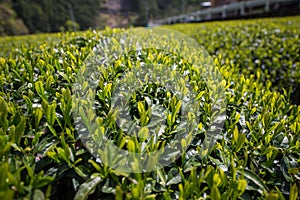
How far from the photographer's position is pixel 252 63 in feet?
13.1

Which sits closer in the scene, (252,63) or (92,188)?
(92,188)

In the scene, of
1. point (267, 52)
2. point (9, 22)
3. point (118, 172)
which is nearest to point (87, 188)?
point (118, 172)

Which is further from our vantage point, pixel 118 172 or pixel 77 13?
pixel 77 13

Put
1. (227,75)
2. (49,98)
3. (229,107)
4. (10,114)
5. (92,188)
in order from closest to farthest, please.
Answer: (92,188) < (10,114) < (49,98) < (229,107) < (227,75)

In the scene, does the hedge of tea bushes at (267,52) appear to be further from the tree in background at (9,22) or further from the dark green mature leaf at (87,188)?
the tree in background at (9,22)

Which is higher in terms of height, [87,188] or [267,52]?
[87,188]

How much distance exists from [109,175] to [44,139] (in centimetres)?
32

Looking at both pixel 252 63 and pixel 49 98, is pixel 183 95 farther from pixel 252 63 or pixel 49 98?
pixel 252 63

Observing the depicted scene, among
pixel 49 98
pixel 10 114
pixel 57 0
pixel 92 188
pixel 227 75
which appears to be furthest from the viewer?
pixel 57 0

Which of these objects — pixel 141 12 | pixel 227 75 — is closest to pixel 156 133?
pixel 227 75

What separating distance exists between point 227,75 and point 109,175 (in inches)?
49.3

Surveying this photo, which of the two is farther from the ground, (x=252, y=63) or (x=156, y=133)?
(x=156, y=133)

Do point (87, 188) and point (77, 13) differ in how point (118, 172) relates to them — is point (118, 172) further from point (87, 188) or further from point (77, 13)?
point (77, 13)

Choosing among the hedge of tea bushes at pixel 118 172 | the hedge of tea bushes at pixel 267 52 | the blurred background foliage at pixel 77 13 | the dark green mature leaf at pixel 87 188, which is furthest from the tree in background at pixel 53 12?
A: the dark green mature leaf at pixel 87 188
